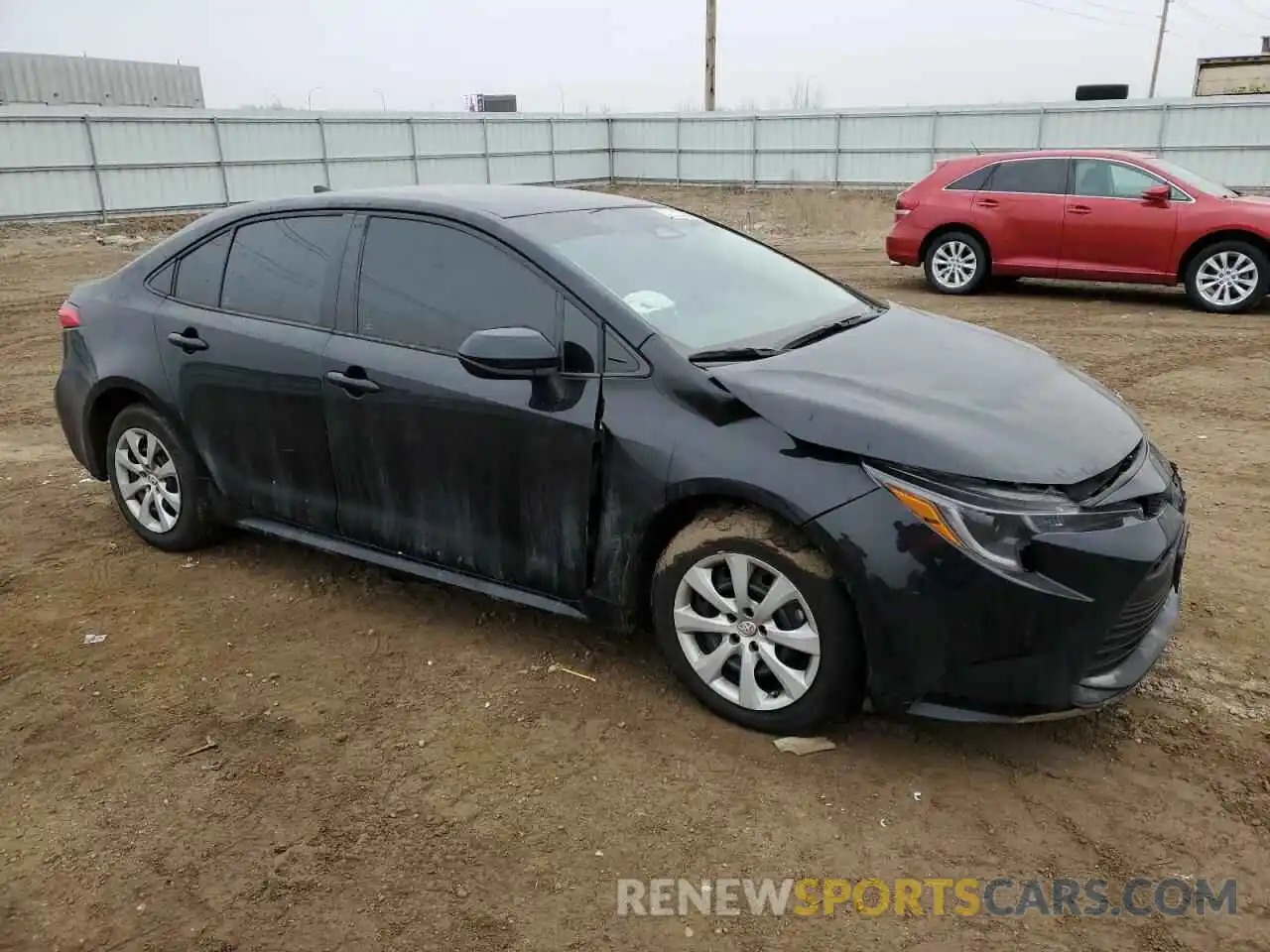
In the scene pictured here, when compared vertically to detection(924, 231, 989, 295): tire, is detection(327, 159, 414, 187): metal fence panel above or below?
above

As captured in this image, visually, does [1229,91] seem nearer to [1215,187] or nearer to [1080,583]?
[1215,187]

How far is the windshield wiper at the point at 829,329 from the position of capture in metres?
3.50

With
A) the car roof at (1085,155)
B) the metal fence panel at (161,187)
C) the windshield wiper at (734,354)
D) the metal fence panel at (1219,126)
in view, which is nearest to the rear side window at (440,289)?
the windshield wiper at (734,354)

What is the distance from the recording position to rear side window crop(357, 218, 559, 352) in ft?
11.3

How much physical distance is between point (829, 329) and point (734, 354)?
57 cm

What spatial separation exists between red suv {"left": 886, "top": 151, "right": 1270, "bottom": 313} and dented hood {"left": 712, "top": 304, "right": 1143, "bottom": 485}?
7.97 meters

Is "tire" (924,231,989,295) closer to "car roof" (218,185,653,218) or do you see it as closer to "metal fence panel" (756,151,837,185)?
"car roof" (218,185,653,218)

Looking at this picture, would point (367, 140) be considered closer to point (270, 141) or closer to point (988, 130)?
point (270, 141)

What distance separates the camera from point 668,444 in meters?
3.07

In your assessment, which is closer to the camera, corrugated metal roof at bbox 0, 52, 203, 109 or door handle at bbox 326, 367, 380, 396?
door handle at bbox 326, 367, 380, 396

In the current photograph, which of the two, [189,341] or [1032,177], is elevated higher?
[1032,177]

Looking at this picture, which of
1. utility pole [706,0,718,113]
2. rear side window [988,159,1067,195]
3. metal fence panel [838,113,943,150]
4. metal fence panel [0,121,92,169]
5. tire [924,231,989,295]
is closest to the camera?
rear side window [988,159,1067,195]

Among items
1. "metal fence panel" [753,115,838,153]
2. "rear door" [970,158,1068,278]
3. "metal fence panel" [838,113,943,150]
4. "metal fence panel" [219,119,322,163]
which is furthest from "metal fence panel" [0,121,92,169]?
"rear door" [970,158,1068,278]

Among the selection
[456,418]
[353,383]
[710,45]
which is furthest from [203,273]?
[710,45]
